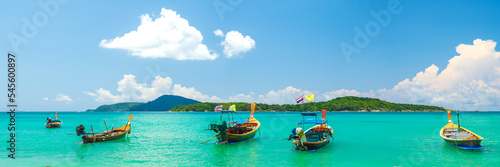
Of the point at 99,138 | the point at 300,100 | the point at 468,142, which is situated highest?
the point at 300,100

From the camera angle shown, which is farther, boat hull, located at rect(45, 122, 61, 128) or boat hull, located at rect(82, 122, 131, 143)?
boat hull, located at rect(45, 122, 61, 128)

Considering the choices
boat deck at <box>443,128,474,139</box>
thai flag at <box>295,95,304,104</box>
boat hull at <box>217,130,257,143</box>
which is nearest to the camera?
boat deck at <box>443,128,474,139</box>

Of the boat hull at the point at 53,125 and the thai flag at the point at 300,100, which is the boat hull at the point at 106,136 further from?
the boat hull at the point at 53,125

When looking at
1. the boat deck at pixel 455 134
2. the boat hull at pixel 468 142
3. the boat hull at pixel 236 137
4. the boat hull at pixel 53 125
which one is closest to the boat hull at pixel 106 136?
the boat hull at pixel 236 137

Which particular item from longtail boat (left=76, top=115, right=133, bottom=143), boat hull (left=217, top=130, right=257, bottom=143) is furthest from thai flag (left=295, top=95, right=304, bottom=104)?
longtail boat (left=76, top=115, right=133, bottom=143)

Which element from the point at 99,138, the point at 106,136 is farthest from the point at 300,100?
the point at 99,138

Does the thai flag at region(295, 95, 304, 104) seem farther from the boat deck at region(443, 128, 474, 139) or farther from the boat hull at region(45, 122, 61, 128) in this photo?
the boat hull at region(45, 122, 61, 128)

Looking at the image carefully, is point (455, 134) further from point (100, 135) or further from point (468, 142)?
point (100, 135)

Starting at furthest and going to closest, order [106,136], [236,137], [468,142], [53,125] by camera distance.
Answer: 1. [53,125]
2. [106,136]
3. [236,137]
4. [468,142]

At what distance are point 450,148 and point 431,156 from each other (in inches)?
208

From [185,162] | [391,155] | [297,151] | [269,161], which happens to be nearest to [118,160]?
[185,162]

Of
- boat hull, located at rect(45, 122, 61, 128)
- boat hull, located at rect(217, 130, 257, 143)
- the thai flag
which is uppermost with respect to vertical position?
the thai flag

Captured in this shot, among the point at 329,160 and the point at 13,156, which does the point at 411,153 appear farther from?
the point at 13,156

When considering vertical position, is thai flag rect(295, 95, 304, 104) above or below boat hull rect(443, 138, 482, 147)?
above
